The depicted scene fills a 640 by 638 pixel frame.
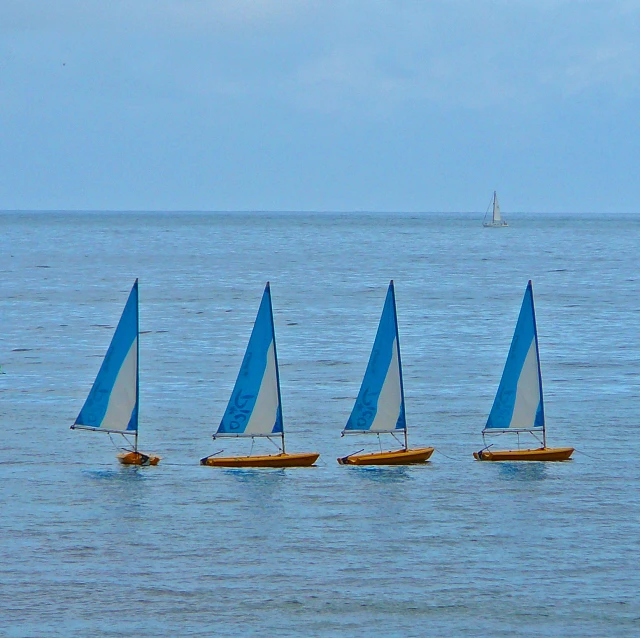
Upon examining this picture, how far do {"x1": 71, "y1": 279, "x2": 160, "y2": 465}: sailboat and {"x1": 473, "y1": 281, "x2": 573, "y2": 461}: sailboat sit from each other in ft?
44.6

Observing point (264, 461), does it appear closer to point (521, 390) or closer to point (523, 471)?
point (523, 471)

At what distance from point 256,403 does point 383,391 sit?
4.97 metres

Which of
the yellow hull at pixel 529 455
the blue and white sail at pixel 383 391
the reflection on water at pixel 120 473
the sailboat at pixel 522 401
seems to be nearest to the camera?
the reflection on water at pixel 120 473

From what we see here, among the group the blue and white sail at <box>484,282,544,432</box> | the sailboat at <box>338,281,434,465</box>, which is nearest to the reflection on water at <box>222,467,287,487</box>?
the sailboat at <box>338,281,434,465</box>

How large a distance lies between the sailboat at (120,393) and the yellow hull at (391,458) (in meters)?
7.60

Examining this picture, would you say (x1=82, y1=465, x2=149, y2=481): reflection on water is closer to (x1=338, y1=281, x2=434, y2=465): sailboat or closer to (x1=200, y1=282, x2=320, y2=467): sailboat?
(x1=200, y1=282, x2=320, y2=467): sailboat

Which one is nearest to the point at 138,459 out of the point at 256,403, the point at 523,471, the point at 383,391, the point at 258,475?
the point at 258,475

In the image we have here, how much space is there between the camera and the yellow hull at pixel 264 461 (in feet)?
167

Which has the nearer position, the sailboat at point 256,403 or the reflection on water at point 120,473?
the reflection on water at point 120,473

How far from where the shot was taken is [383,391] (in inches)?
2034

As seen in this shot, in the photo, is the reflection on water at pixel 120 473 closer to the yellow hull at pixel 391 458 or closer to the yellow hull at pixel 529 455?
the yellow hull at pixel 391 458

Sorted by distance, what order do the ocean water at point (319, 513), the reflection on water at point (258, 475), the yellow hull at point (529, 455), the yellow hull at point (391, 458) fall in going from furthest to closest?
the yellow hull at point (529, 455)
the yellow hull at point (391, 458)
the reflection on water at point (258, 475)
the ocean water at point (319, 513)

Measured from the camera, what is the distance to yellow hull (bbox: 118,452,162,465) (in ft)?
169

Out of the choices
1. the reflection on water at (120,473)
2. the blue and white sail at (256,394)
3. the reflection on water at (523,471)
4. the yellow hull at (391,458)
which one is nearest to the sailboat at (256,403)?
the blue and white sail at (256,394)
